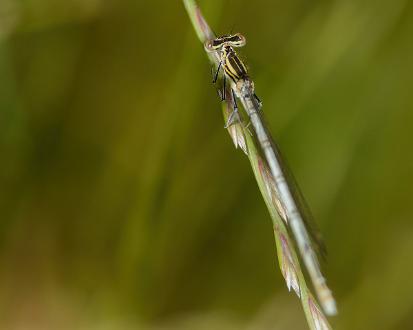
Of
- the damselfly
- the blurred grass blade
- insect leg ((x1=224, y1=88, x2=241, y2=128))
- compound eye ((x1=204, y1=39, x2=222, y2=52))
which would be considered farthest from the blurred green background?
the blurred grass blade

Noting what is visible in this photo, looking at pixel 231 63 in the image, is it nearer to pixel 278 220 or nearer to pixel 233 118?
pixel 233 118

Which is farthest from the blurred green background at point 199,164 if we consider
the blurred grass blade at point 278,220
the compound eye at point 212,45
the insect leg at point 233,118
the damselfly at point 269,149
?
the blurred grass blade at point 278,220

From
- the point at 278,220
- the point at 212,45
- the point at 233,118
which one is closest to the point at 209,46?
the point at 212,45

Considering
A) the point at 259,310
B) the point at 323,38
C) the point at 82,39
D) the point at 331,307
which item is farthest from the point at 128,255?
the point at 323,38

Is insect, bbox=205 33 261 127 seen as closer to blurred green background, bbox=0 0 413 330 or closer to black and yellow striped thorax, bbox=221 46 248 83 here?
black and yellow striped thorax, bbox=221 46 248 83

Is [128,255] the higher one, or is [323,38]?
[323,38]

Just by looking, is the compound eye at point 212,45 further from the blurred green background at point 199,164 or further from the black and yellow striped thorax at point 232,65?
the blurred green background at point 199,164

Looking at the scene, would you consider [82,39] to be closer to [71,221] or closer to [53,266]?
[71,221]
